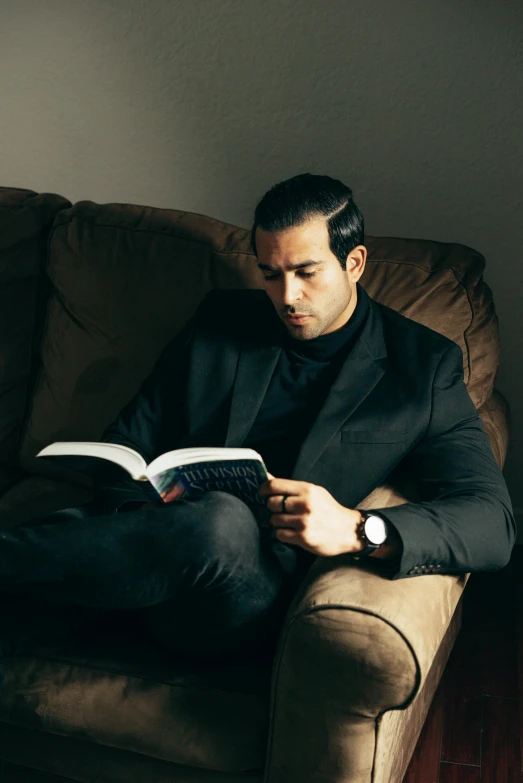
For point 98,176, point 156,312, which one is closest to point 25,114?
point 98,176

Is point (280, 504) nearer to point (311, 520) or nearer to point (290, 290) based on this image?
point (311, 520)

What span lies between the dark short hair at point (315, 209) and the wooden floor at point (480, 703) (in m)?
1.01

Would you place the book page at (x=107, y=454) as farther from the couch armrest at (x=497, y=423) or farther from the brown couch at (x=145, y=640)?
the couch armrest at (x=497, y=423)

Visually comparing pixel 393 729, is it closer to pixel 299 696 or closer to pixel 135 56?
pixel 299 696

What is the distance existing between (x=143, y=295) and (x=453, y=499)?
2.86ft

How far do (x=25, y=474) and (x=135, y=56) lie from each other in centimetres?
116

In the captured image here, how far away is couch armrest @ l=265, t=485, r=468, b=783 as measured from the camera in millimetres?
1060

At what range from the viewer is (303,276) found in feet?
4.74

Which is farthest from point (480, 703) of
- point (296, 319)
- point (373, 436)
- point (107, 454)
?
point (107, 454)

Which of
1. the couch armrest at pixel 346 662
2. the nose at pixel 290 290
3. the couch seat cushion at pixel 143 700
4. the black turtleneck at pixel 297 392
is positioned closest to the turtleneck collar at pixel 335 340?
the black turtleneck at pixel 297 392

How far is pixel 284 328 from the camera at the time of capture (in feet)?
5.22

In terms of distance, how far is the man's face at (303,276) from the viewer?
1.43 m

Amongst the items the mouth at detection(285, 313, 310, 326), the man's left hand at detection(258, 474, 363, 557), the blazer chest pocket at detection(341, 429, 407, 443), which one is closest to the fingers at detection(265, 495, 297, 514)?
the man's left hand at detection(258, 474, 363, 557)

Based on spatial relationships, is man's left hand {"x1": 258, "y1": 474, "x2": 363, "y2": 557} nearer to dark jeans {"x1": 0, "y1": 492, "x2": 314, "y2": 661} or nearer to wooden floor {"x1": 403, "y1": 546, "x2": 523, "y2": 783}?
dark jeans {"x1": 0, "y1": 492, "x2": 314, "y2": 661}
